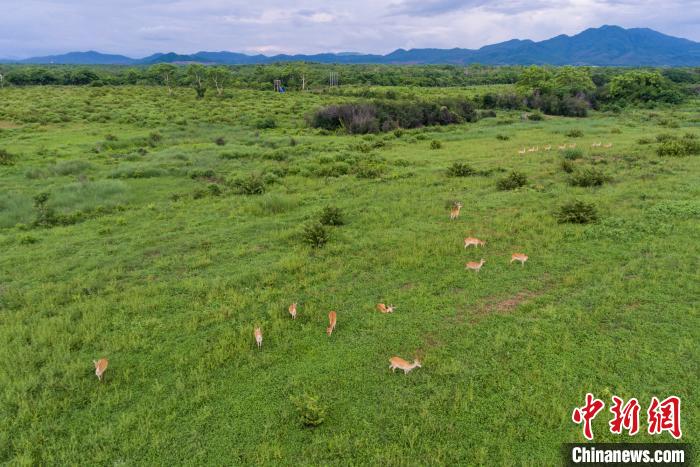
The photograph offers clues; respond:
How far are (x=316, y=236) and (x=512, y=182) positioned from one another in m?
7.78

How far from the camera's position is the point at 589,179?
14.0m

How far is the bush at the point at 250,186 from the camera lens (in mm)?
14980

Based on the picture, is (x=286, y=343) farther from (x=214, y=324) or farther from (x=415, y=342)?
(x=415, y=342)

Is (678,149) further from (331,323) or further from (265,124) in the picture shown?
(265,124)

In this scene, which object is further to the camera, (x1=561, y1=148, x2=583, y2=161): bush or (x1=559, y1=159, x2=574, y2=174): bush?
(x1=561, y1=148, x2=583, y2=161): bush

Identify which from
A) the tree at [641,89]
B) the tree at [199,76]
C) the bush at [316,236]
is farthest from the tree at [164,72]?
the bush at [316,236]

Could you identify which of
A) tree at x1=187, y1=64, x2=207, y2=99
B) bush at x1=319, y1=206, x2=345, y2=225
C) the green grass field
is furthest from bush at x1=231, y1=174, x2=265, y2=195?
tree at x1=187, y1=64, x2=207, y2=99

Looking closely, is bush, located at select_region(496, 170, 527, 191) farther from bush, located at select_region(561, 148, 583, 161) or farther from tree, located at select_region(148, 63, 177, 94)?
tree, located at select_region(148, 63, 177, 94)

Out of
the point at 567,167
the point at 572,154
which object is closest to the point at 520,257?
the point at 567,167

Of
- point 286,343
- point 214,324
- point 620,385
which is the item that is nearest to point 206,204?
point 214,324

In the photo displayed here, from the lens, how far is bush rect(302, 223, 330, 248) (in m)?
10.0

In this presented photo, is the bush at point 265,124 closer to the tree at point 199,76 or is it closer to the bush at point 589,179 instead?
the bush at point 589,179

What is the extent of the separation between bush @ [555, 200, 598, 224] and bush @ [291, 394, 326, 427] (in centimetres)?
857

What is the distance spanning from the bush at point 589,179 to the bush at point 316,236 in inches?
364
